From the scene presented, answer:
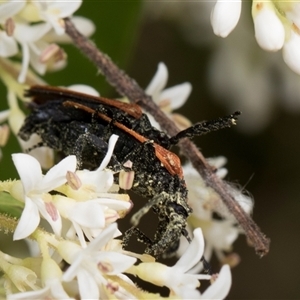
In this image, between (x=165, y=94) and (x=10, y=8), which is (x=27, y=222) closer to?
(x=10, y=8)

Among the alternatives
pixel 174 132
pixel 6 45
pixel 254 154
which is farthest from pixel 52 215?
pixel 254 154

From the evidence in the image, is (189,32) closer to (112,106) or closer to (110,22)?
(110,22)

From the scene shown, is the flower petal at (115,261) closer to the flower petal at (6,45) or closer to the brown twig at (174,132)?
the brown twig at (174,132)

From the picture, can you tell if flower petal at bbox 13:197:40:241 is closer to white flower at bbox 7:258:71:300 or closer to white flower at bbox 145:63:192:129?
white flower at bbox 7:258:71:300

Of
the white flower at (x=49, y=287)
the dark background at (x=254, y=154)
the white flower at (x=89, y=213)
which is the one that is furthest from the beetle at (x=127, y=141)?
the dark background at (x=254, y=154)

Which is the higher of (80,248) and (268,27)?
(268,27)

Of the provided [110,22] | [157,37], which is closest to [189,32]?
[157,37]

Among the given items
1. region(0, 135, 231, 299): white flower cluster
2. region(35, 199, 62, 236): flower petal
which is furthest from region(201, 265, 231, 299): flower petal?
region(35, 199, 62, 236): flower petal
